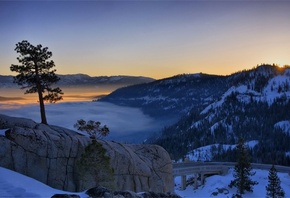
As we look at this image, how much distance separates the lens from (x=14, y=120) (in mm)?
33031

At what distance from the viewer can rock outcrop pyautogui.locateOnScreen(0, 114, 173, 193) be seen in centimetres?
2795

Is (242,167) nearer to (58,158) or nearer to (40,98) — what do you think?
(40,98)

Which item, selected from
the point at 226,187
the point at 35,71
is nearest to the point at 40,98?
the point at 35,71

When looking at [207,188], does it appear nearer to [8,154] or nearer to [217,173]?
[217,173]

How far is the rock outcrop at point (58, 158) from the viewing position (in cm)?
2795

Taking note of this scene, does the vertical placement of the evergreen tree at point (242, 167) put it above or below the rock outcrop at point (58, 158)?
below

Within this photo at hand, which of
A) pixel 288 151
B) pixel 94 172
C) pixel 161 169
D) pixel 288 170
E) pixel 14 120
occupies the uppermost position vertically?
pixel 14 120

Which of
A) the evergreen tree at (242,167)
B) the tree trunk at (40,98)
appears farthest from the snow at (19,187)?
the evergreen tree at (242,167)

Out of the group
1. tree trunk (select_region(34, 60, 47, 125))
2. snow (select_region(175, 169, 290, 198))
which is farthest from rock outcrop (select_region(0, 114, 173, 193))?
snow (select_region(175, 169, 290, 198))

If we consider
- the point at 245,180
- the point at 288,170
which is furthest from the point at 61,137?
the point at 288,170

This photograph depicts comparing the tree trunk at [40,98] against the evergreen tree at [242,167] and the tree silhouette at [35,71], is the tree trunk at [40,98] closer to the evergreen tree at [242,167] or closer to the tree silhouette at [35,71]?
the tree silhouette at [35,71]

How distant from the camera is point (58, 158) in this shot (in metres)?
30.0

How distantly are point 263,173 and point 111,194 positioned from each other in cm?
8893

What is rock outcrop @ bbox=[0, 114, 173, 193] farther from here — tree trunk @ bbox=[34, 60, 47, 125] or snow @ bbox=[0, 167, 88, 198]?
tree trunk @ bbox=[34, 60, 47, 125]
